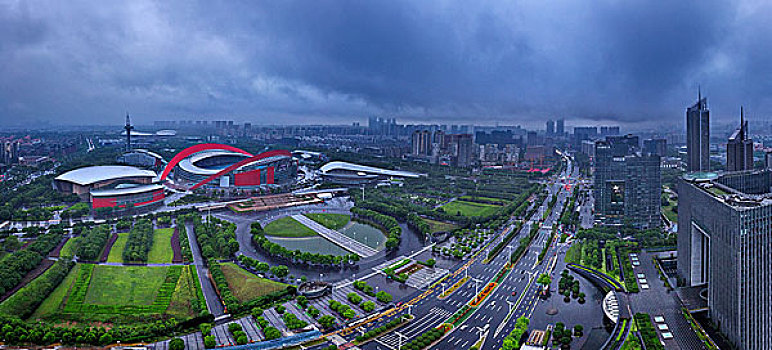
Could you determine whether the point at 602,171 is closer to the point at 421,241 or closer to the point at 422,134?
the point at 421,241

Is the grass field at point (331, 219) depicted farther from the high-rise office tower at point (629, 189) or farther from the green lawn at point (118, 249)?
the high-rise office tower at point (629, 189)

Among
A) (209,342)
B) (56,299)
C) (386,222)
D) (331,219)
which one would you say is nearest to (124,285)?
(56,299)

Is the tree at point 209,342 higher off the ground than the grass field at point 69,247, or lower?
lower

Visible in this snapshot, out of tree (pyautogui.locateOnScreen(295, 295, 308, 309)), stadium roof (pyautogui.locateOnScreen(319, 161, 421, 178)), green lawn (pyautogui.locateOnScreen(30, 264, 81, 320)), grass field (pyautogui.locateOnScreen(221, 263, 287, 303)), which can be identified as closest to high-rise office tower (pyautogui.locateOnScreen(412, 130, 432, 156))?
stadium roof (pyautogui.locateOnScreen(319, 161, 421, 178))

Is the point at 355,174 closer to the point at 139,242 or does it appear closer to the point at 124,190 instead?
the point at 124,190

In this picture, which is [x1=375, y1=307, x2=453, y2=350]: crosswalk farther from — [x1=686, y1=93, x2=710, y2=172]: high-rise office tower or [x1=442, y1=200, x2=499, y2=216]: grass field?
[x1=686, y1=93, x2=710, y2=172]: high-rise office tower

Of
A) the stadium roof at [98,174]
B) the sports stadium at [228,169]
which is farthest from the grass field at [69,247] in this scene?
the sports stadium at [228,169]
